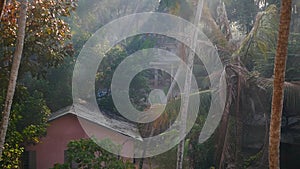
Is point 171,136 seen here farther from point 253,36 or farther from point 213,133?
point 253,36

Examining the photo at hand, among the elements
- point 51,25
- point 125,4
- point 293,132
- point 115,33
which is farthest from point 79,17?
point 51,25

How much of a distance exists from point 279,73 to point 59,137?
9.04 metres

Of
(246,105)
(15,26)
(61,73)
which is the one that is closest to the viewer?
(15,26)

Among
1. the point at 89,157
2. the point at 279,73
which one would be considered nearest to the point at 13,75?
the point at 89,157

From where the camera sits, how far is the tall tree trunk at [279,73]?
20.0 ft

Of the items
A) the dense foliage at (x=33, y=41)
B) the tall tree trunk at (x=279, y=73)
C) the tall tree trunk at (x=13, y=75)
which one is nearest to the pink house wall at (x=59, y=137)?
the dense foliage at (x=33, y=41)

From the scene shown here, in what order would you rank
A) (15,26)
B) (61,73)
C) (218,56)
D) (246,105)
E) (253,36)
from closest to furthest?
(15,26)
(253,36)
(246,105)
(218,56)
(61,73)

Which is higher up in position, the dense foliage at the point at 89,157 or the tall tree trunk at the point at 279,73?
the tall tree trunk at the point at 279,73

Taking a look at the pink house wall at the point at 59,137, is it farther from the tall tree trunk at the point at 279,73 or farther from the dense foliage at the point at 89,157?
the tall tree trunk at the point at 279,73

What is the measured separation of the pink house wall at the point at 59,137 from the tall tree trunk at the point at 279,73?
7837 millimetres

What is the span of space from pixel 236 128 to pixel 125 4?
57.5ft

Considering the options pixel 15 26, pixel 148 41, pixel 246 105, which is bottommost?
pixel 246 105

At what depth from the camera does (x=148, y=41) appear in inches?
862

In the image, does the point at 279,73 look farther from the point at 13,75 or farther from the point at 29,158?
the point at 29,158
